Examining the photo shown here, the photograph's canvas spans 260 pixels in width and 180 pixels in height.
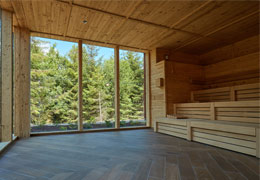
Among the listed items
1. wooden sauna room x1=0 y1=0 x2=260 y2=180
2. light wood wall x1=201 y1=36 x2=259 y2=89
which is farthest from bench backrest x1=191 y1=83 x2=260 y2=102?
light wood wall x1=201 y1=36 x2=259 y2=89

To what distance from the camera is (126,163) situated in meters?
2.25

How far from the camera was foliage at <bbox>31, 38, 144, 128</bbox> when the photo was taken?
4508 millimetres

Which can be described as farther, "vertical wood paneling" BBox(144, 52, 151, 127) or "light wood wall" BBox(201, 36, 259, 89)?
"vertical wood paneling" BBox(144, 52, 151, 127)

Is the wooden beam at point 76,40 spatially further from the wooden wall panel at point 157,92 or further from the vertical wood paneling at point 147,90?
the wooden wall panel at point 157,92

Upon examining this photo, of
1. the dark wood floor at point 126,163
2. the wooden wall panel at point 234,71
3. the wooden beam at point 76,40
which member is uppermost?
the wooden beam at point 76,40

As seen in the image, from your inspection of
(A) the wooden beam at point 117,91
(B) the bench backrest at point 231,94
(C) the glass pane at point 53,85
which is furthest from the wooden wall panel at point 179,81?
(C) the glass pane at point 53,85

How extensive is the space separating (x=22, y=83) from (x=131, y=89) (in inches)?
121

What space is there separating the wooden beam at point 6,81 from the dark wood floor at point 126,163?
474 millimetres

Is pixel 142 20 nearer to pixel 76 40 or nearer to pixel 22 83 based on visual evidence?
pixel 76 40

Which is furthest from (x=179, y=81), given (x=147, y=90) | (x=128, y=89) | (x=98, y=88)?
(x=98, y=88)

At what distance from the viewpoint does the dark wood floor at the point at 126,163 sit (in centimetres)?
188

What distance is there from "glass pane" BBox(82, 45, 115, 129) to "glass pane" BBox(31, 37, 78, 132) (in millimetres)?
294

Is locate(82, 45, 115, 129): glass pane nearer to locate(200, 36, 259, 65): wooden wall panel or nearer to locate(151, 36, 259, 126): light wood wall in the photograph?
locate(151, 36, 259, 126): light wood wall

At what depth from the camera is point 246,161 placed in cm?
230
